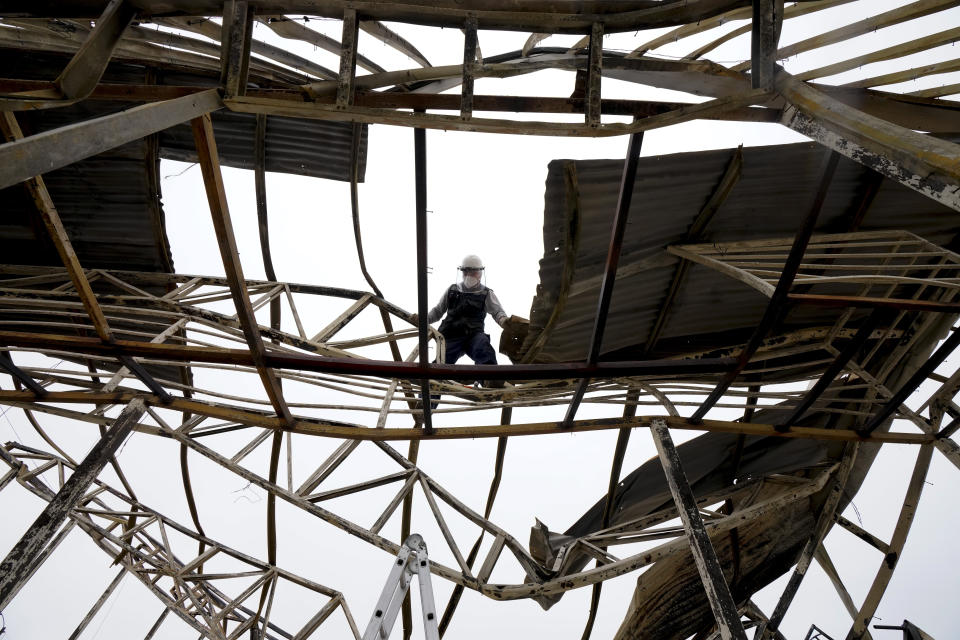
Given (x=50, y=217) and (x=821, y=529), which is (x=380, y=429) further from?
(x=821, y=529)

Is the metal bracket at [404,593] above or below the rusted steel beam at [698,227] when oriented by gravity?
below

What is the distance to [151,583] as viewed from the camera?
13.4 metres

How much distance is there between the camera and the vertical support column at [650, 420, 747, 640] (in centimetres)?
592

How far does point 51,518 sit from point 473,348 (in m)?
7.57

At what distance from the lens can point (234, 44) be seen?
422 centimetres

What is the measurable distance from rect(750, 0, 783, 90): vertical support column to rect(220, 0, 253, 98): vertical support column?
3.46m

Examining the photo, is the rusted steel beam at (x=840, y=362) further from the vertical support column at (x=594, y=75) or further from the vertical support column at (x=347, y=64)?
the vertical support column at (x=347, y=64)

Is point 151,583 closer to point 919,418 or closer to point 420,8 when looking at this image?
point 420,8

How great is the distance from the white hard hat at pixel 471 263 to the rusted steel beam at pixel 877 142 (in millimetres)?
8341

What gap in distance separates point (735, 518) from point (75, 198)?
11348 mm

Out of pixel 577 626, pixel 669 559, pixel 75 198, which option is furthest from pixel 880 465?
pixel 75 198

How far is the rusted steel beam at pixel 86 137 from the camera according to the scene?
112 inches

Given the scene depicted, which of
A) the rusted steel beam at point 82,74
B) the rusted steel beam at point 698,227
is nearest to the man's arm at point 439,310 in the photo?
the rusted steel beam at point 698,227

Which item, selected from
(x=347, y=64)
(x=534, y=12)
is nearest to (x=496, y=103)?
(x=534, y=12)
